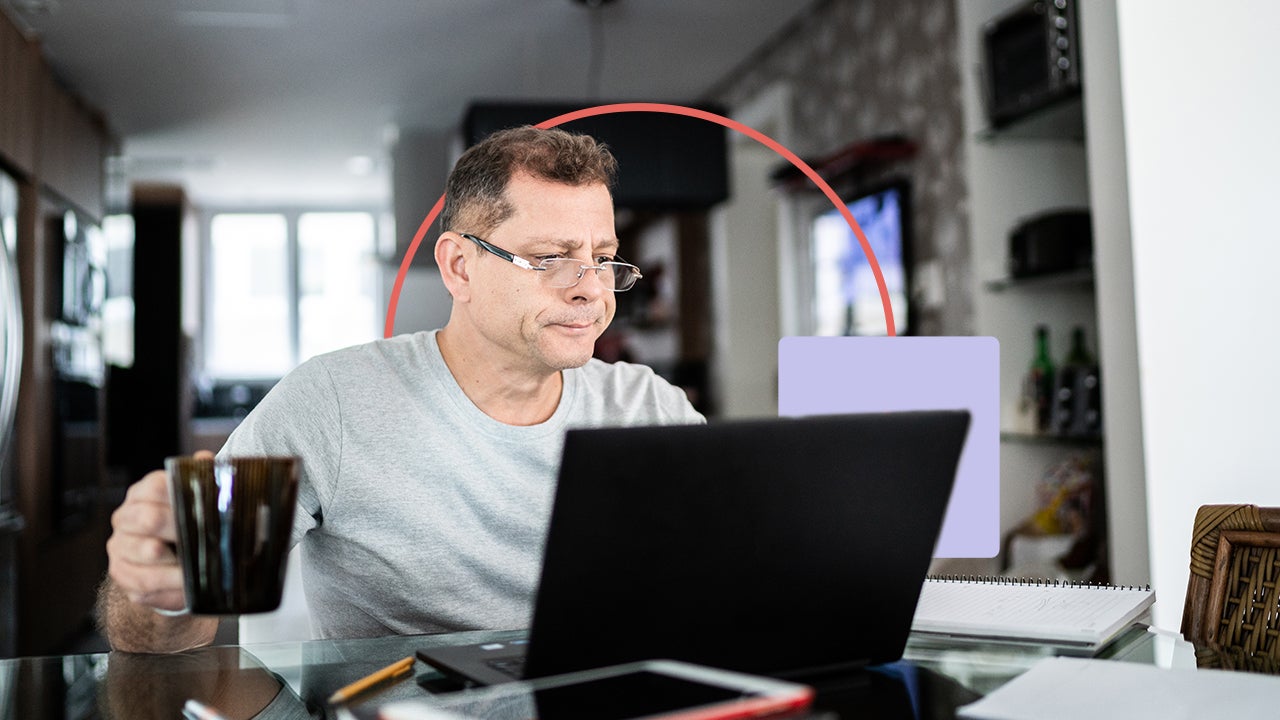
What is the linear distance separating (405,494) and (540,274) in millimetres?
320

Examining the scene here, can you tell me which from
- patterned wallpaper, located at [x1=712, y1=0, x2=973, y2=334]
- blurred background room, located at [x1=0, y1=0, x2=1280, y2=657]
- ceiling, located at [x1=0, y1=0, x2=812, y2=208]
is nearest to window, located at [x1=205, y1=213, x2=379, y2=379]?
blurred background room, located at [x1=0, y1=0, x2=1280, y2=657]

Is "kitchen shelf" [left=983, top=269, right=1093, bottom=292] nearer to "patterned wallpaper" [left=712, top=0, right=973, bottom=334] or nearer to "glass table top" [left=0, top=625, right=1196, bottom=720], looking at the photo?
"patterned wallpaper" [left=712, top=0, right=973, bottom=334]

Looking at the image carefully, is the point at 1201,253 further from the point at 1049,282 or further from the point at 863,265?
the point at 863,265

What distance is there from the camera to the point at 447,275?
1483mm

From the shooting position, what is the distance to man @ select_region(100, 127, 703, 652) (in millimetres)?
1336

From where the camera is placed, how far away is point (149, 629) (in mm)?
1041

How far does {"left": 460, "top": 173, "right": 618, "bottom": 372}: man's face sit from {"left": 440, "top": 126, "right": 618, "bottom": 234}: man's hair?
1 cm

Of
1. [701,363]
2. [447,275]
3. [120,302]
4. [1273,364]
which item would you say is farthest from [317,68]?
[1273,364]

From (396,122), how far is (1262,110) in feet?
16.6

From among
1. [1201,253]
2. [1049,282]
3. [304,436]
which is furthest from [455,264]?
[1049,282]

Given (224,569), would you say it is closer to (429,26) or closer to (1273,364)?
(1273,364)

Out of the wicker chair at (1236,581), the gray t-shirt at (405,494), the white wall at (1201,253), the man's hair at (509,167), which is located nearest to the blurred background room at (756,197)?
the white wall at (1201,253)

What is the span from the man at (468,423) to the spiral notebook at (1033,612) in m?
0.50

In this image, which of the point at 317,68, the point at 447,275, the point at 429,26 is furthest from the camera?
the point at 317,68
